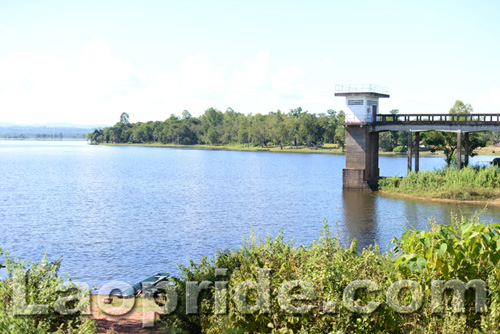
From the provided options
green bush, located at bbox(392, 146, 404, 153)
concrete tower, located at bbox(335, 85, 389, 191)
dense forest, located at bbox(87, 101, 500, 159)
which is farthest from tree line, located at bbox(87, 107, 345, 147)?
concrete tower, located at bbox(335, 85, 389, 191)

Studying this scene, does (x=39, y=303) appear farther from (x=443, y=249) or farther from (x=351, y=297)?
(x=443, y=249)

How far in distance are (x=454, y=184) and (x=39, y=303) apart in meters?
39.2

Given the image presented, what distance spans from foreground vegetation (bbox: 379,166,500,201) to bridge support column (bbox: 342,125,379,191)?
2630mm

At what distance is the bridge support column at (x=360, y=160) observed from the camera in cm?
4856

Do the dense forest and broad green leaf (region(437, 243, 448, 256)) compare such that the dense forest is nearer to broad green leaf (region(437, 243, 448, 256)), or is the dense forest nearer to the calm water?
the calm water

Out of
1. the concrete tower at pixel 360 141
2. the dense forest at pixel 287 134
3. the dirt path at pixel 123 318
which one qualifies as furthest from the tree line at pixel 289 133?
the dirt path at pixel 123 318

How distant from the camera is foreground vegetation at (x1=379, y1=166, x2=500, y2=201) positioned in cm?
4122

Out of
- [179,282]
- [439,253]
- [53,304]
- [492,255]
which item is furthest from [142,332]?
[492,255]

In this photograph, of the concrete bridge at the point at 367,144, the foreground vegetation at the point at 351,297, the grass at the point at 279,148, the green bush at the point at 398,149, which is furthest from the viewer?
the grass at the point at 279,148

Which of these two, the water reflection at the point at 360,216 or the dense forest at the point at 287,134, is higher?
the dense forest at the point at 287,134

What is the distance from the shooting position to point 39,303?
8.34m

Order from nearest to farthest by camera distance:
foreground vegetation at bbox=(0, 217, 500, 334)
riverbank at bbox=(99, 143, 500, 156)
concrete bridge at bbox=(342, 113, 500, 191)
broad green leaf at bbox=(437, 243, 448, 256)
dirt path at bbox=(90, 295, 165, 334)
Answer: broad green leaf at bbox=(437, 243, 448, 256), foreground vegetation at bbox=(0, 217, 500, 334), dirt path at bbox=(90, 295, 165, 334), concrete bridge at bbox=(342, 113, 500, 191), riverbank at bbox=(99, 143, 500, 156)

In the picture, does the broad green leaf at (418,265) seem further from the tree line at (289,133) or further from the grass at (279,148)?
the grass at (279,148)

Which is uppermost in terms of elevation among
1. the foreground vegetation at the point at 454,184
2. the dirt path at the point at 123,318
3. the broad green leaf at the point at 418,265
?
the broad green leaf at the point at 418,265
